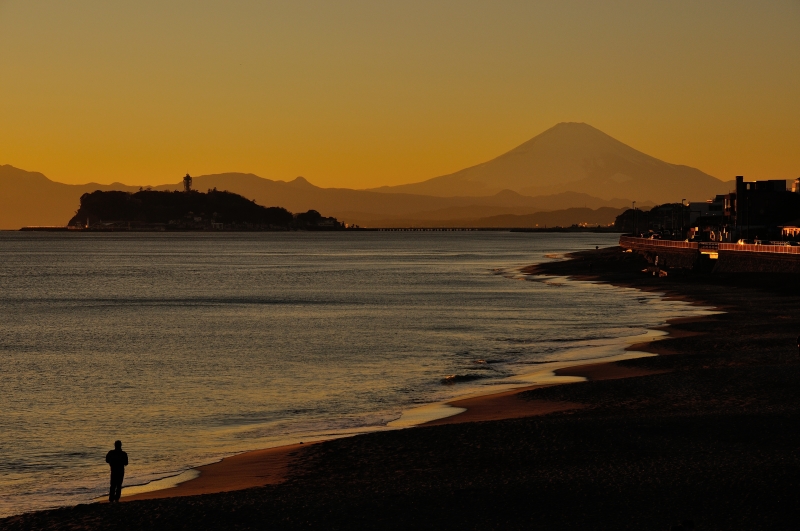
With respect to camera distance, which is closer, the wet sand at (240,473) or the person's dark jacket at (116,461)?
the person's dark jacket at (116,461)

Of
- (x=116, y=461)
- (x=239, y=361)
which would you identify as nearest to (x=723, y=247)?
(x=239, y=361)

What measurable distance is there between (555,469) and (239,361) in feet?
74.2

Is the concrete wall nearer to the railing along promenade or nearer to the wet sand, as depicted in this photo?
the railing along promenade

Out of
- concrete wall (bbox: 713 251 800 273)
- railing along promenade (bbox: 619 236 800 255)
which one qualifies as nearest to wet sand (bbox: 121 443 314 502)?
concrete wall (bbox: 713 251 800 273)

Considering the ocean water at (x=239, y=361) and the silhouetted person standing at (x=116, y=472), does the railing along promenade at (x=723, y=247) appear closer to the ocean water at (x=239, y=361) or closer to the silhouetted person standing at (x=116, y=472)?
the ocean water at (x=239, y=361)

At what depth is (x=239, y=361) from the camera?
1512 inches

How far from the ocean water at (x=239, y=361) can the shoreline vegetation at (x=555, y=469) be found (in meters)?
2.96

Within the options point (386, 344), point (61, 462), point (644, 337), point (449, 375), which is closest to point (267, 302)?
point (386, 344)

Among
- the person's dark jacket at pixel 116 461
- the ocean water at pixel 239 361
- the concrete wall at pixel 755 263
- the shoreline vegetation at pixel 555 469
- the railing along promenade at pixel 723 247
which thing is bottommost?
the ocean water at pixel 239 361

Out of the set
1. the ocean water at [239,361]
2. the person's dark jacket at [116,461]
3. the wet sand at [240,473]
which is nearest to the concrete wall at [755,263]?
the ocean water at [239,361]

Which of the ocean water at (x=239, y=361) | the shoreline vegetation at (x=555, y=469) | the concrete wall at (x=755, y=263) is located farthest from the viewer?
the concrete wall at (x=755, y=263)

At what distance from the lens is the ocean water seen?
74.8 feet

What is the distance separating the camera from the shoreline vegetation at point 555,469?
14898mm

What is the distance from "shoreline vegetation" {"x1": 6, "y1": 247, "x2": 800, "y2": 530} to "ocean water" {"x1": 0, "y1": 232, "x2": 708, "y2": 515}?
2959 mm
